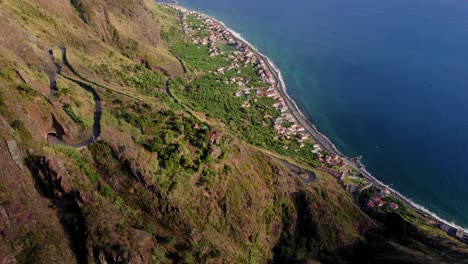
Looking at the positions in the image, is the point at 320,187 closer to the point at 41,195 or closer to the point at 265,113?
the point at 41,195

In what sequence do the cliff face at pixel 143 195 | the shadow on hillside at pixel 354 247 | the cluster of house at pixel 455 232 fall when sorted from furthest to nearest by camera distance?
the cluster of house at pixel 455 232 → the shadow on hillside at pixel 354 247 → the cliff face at pixel 143 195

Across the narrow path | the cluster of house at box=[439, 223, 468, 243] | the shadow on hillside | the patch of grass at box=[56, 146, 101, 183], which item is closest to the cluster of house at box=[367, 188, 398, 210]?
the cluster of house at box=[439, 223, 468, 243]

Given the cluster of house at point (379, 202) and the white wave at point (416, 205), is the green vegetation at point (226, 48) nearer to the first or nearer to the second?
the white wave at point (416, 205)

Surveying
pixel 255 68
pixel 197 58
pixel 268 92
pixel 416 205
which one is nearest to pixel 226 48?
pixel 197 58

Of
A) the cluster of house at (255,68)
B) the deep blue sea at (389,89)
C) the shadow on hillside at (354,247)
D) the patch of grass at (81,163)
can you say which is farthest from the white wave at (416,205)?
the patch of grass at (81,163)

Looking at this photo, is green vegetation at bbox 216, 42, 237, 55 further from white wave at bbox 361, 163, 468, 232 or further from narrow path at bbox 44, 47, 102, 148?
narrow path at bbox 44, 47, 102, 148
